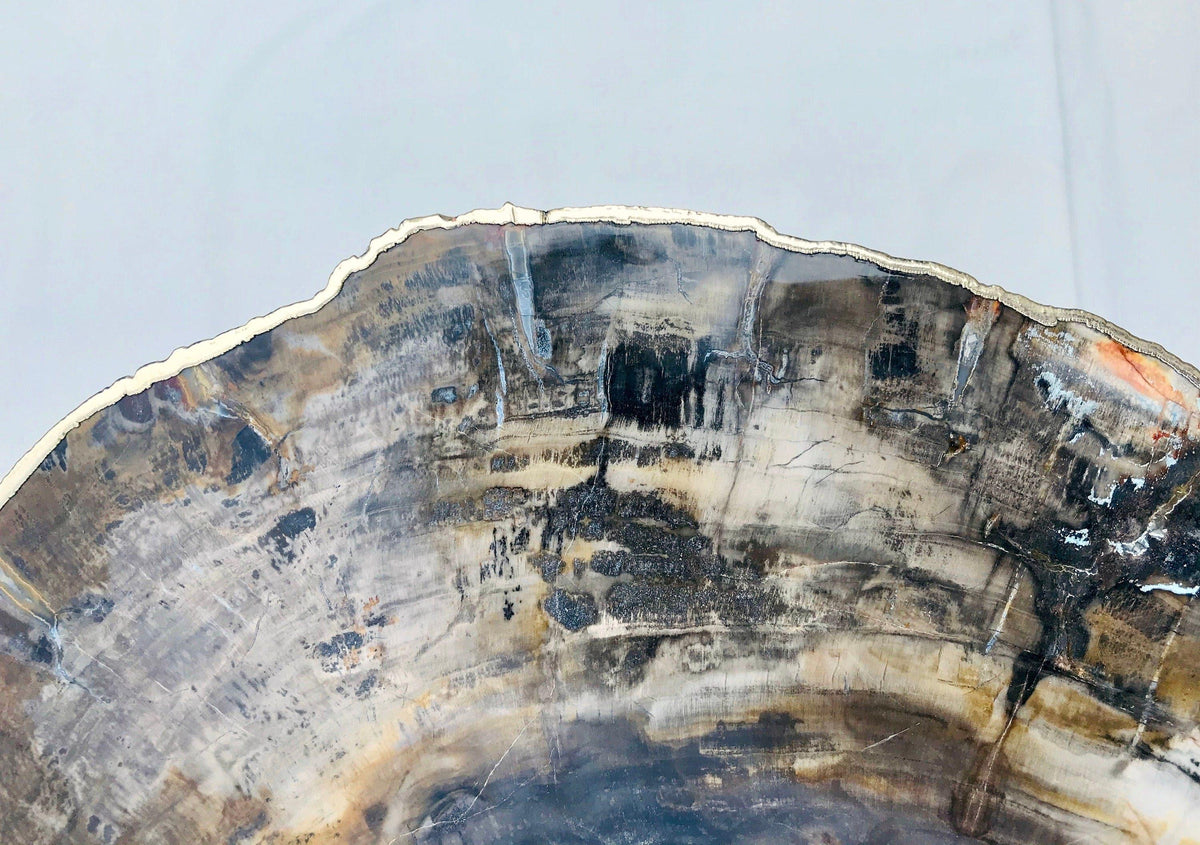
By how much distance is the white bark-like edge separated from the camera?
2.52 meters

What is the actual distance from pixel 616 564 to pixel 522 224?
1.40 m

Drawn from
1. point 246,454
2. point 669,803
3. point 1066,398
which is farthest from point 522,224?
point 669,803

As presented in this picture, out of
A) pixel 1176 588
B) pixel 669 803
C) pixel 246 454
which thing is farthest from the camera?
pixel 669 803

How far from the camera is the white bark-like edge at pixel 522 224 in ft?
8.27

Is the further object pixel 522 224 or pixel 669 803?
pixel 669 803

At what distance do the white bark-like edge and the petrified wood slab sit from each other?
0.6 inches

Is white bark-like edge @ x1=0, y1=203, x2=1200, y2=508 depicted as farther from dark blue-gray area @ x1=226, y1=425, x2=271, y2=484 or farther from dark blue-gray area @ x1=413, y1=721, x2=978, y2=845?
dark blue-gray area @ x1=413, y1=721, x2=978, y2=845

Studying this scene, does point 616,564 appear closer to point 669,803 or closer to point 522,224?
point 669,803

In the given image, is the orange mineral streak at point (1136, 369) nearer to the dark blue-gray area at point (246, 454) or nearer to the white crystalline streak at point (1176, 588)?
the white crystalline streak at point (1176, 588)

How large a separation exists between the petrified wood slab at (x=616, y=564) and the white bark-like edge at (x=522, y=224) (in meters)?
0.02

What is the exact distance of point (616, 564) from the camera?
9.20 ft

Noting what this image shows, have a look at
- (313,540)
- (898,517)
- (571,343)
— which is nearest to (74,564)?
(313,540)

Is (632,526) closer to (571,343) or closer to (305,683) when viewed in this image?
(571,343)

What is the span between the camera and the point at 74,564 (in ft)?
8.34
